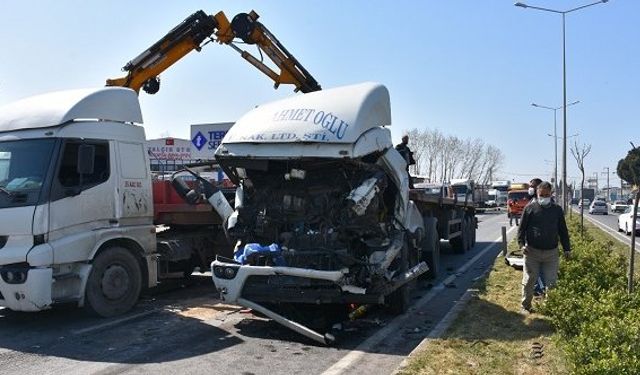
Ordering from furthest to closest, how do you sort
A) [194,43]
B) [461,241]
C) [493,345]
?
[461,241]
[194,43]
[493,345]

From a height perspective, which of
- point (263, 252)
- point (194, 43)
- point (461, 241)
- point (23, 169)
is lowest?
point (461, 241)

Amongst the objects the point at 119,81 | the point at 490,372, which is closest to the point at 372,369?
the point at 490,372

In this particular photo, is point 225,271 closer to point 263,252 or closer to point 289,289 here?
point 263,252

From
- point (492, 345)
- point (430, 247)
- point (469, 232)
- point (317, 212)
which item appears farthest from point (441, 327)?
point (469, 232)

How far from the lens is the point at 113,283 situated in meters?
8.31

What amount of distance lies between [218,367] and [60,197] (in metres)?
3.22

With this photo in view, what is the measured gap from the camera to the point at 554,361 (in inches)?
225

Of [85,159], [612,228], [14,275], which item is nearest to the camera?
[14,275]

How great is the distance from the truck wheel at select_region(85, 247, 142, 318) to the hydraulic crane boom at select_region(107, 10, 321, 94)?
5289 mm

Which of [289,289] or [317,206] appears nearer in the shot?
[289,289]

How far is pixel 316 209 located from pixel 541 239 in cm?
296

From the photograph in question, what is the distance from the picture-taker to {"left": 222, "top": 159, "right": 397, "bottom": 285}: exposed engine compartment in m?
7.45

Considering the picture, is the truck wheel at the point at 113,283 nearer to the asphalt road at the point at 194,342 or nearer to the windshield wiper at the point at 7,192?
the asphalt road at the point at 194,342

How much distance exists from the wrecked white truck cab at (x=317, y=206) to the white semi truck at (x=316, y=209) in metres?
0.01
